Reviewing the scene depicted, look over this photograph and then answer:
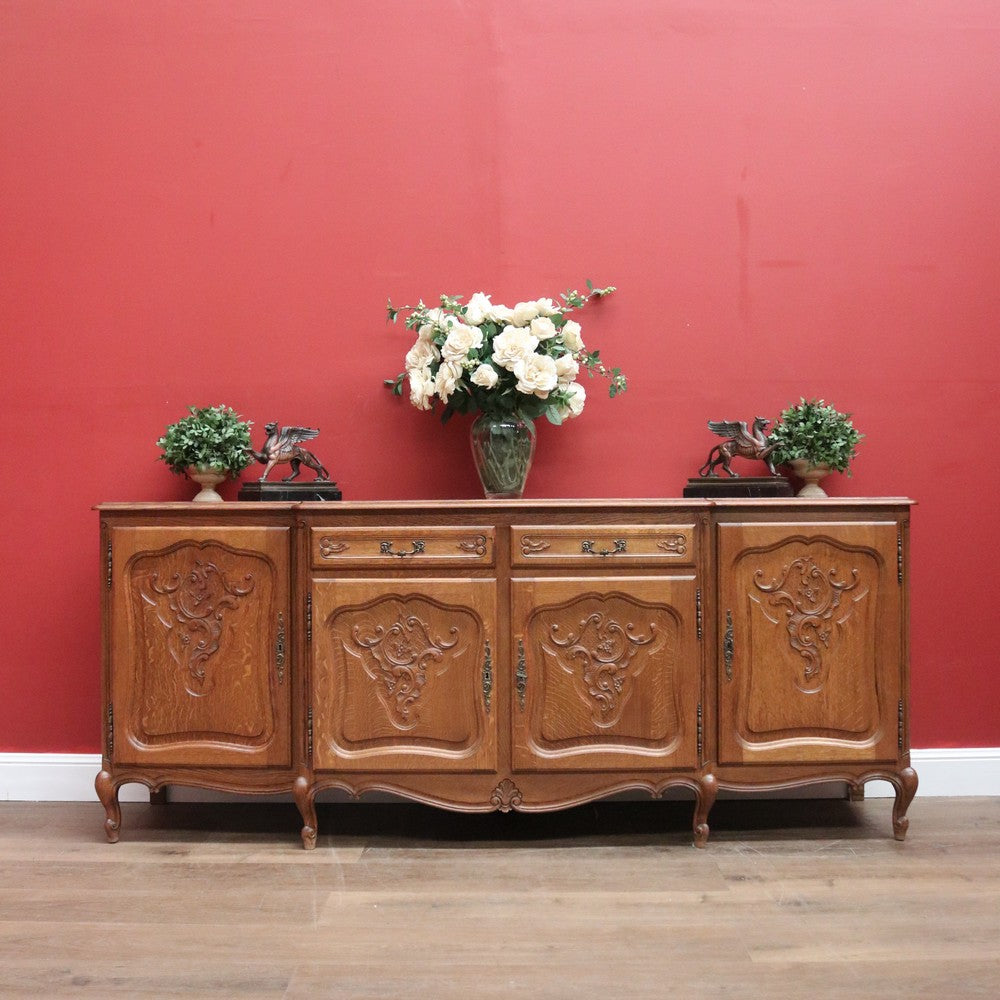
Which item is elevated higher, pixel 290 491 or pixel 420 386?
pixel 420 386

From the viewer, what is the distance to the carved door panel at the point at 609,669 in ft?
7.52

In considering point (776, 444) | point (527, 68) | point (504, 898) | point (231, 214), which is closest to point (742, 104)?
point (527, 68)

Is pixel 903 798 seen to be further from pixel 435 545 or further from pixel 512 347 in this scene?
pixel 512 347

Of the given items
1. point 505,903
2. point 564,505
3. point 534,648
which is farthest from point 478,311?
point 505,903

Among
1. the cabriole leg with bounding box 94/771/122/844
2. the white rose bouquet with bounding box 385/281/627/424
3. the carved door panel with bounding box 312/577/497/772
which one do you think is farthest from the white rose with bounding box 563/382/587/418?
the cabriole leg with bounding box 94/771/122/844

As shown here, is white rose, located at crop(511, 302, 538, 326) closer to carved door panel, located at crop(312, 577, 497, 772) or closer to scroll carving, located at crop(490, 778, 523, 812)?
carved door panel, located at crop(312, 577, 497, 772)

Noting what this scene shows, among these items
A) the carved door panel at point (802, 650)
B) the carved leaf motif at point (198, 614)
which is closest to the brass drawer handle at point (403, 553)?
the carved leaf motif at point (198, 614)

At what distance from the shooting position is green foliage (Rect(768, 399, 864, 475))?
2.56 metres

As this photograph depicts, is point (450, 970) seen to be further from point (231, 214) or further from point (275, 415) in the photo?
point (231, 214)

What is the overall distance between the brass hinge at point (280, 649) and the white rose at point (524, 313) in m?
1.09

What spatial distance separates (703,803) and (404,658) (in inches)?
35.8

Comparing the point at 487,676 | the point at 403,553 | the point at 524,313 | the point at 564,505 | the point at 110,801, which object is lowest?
the point at 110,801

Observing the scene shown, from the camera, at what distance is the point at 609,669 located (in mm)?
2297

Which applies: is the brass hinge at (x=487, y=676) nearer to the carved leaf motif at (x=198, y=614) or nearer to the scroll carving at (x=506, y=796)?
the scroll carving at (x=506, y=796)
